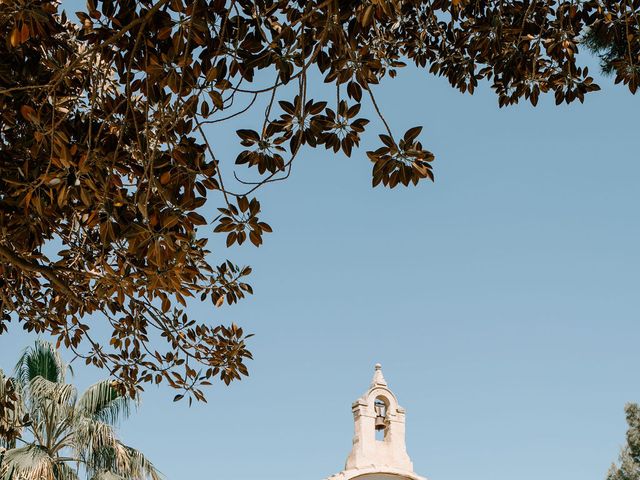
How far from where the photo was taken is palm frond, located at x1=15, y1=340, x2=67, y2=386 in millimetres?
15148

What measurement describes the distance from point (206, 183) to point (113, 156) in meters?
0.48

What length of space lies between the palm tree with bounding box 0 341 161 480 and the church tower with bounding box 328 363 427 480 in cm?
479

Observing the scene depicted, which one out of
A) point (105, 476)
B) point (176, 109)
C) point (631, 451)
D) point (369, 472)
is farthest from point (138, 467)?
point (631, 451)

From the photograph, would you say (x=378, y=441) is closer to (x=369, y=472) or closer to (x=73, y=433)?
(x=369, y=472)

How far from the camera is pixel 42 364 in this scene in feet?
50.1

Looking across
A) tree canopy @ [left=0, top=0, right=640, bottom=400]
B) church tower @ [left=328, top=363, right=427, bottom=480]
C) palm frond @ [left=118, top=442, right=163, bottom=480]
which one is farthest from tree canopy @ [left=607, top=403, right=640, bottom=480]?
tree canopy @ [left=0, top=0, right=640, bottom=400]

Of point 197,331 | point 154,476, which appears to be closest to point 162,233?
point 197,331

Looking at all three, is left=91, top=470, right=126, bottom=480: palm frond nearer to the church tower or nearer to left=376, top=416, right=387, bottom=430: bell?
the church tower

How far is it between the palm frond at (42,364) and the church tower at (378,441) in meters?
5.53

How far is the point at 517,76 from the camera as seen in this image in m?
5.35

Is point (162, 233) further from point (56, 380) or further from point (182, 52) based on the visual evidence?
point (56, 380)

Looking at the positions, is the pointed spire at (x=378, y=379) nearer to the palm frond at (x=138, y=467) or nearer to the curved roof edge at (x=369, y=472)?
the curved roof edge at (x=369, y=472)

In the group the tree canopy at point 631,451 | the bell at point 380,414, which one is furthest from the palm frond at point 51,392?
the tree canopy at point 631,451

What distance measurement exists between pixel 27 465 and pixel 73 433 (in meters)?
1.40
